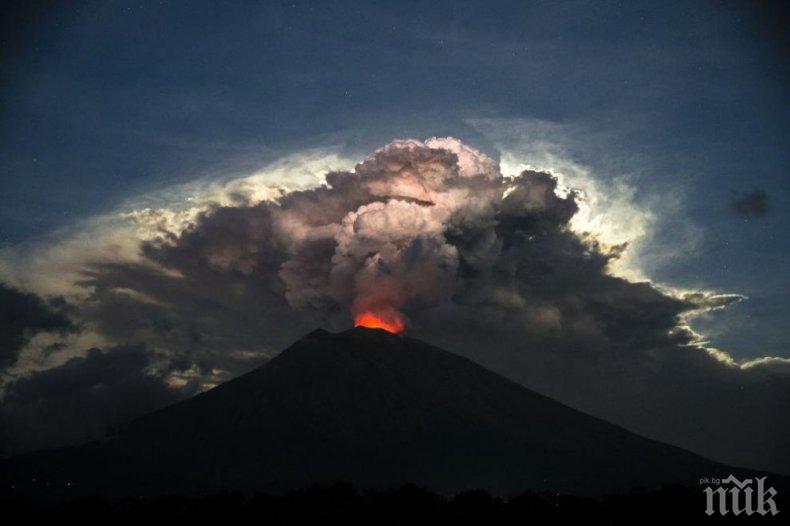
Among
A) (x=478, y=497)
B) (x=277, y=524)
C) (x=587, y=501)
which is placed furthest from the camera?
(x=587, y=501)

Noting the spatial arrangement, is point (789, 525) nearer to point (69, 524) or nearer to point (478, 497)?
point (478, 497)

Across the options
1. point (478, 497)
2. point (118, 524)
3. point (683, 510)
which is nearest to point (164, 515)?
point (118, 524)

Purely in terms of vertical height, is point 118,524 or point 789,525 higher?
point 789,525

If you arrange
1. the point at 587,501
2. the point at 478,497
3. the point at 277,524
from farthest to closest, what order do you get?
the point at 587,501, the point at 478,497, the point at 277,524

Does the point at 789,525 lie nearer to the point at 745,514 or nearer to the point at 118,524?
the point at 745,514

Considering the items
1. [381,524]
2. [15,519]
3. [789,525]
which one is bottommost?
[15,519]

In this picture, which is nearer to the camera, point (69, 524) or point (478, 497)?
point (69, 524)
